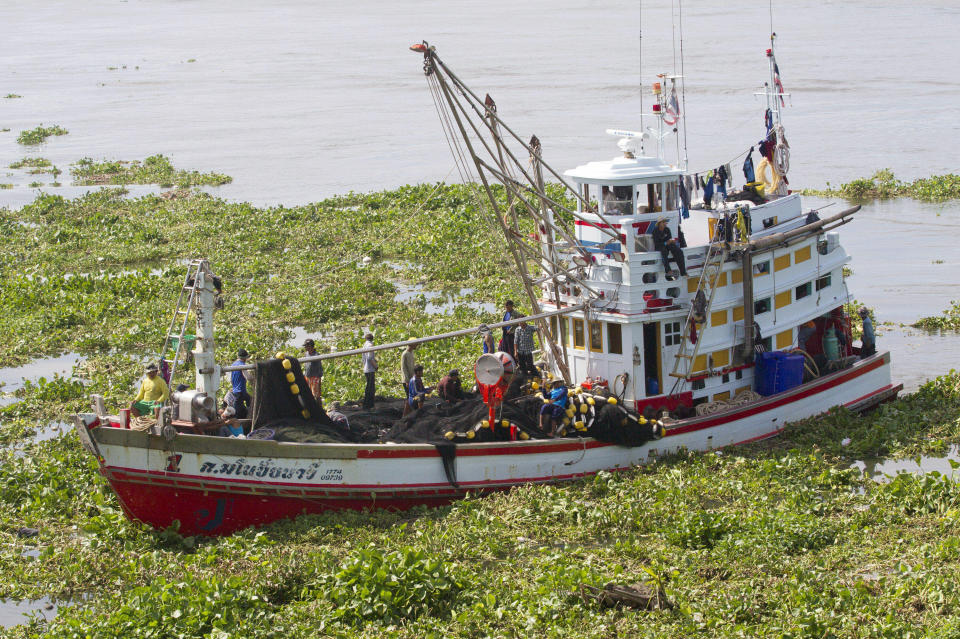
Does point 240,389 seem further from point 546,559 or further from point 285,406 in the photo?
point 546,559

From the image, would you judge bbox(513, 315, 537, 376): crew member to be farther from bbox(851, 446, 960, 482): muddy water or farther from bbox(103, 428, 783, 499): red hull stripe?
bbox(851, 446, 960, 482): muddy water

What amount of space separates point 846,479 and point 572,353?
4.65 metres

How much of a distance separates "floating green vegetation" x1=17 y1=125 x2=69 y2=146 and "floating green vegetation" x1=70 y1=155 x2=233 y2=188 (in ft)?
30.5

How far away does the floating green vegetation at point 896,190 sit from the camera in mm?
37031

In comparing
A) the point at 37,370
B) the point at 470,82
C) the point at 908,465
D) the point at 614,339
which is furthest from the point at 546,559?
the point at 470,82

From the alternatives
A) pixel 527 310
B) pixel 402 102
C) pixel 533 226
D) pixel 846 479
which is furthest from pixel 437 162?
pixel 846 479

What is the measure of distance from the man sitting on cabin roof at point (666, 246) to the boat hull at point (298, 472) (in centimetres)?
242

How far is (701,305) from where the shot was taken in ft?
59.3

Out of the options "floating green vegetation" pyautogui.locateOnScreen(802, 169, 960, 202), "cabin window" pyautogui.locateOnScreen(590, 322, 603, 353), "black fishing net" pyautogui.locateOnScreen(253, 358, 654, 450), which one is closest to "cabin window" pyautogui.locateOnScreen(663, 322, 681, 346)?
"cabin window" pyautogui.locateOnScreen(590, 322, 603, 353)

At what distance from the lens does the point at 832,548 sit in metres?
14.1

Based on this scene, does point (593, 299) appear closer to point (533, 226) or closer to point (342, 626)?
point (342, 626)

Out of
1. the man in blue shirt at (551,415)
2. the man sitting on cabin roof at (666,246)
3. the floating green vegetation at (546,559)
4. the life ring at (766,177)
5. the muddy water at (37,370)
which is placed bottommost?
the floating green vegetation at (546,559)

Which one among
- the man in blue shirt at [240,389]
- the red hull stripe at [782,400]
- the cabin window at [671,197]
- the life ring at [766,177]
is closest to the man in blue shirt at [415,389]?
the man in blue shirt at [240,389]

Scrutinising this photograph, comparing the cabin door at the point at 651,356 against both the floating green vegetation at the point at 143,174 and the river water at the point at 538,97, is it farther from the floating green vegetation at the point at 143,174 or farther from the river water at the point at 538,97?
the floating green vegetation at the point at 143,174
